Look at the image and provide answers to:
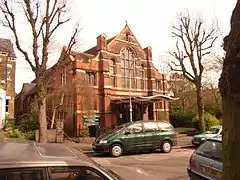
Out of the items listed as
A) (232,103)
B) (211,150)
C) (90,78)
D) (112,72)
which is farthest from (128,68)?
(232,103)

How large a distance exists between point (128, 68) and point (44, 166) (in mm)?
33646

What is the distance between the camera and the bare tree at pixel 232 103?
2.12m

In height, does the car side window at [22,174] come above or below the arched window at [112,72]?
below

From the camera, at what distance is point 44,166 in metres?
3.16

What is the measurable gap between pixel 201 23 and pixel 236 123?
92.8 feet

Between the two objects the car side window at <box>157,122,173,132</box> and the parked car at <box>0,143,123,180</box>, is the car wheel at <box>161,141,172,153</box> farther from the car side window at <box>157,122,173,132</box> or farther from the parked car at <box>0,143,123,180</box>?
the parked car at <box>0,143,123,180</box>

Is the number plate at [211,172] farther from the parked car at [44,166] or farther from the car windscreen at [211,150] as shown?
the parked car at [44,166]

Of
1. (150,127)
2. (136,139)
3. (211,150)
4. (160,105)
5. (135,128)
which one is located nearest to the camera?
(211,150)

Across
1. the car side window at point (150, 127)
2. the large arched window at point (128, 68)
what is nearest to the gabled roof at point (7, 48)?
the large arched window at point (128, 68)

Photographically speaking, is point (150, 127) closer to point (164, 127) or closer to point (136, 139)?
point (164, 127)

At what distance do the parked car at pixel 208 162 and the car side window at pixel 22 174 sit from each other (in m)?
4.82

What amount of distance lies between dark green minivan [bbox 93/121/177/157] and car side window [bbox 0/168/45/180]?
1371 cm

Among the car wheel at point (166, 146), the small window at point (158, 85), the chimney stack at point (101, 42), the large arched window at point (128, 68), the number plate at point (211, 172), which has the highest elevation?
the chimney stack at point (101, 42)

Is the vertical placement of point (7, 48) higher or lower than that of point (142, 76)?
higher
